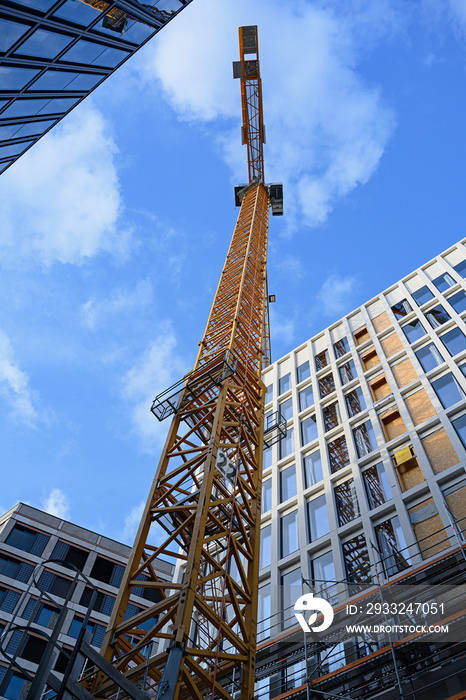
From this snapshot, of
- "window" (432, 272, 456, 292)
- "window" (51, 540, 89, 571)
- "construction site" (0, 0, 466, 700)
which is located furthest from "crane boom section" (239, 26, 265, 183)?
"window" (51, 540, 89, 571)

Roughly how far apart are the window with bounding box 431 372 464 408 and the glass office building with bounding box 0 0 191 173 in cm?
1871

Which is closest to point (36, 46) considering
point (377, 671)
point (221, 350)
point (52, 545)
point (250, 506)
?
point (221, 350)

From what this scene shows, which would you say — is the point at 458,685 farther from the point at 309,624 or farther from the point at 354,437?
the point at 354,437

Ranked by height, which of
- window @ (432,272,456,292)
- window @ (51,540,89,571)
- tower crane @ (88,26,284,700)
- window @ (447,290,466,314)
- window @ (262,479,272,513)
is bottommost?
tower crane @ (88,26,284,700)

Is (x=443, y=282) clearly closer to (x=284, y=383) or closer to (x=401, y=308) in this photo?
(x=401, y=308)

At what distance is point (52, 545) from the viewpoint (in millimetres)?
44906

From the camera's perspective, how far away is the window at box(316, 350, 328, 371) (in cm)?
3734

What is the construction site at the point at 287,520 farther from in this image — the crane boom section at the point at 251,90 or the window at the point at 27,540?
the crane boom section at the point at 251,90

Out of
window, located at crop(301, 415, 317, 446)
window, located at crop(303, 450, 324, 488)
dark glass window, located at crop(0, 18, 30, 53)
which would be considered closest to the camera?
dark glass window, located at crop(0, 18, 30, 53)

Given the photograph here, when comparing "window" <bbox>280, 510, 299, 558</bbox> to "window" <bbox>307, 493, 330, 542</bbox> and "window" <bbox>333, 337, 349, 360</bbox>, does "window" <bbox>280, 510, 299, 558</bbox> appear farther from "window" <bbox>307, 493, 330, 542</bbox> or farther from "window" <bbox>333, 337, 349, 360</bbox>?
"window" <bbox>333, 337, 349, 360</bbox>

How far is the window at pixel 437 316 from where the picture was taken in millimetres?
31859

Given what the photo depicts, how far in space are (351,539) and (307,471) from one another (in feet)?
19.5
